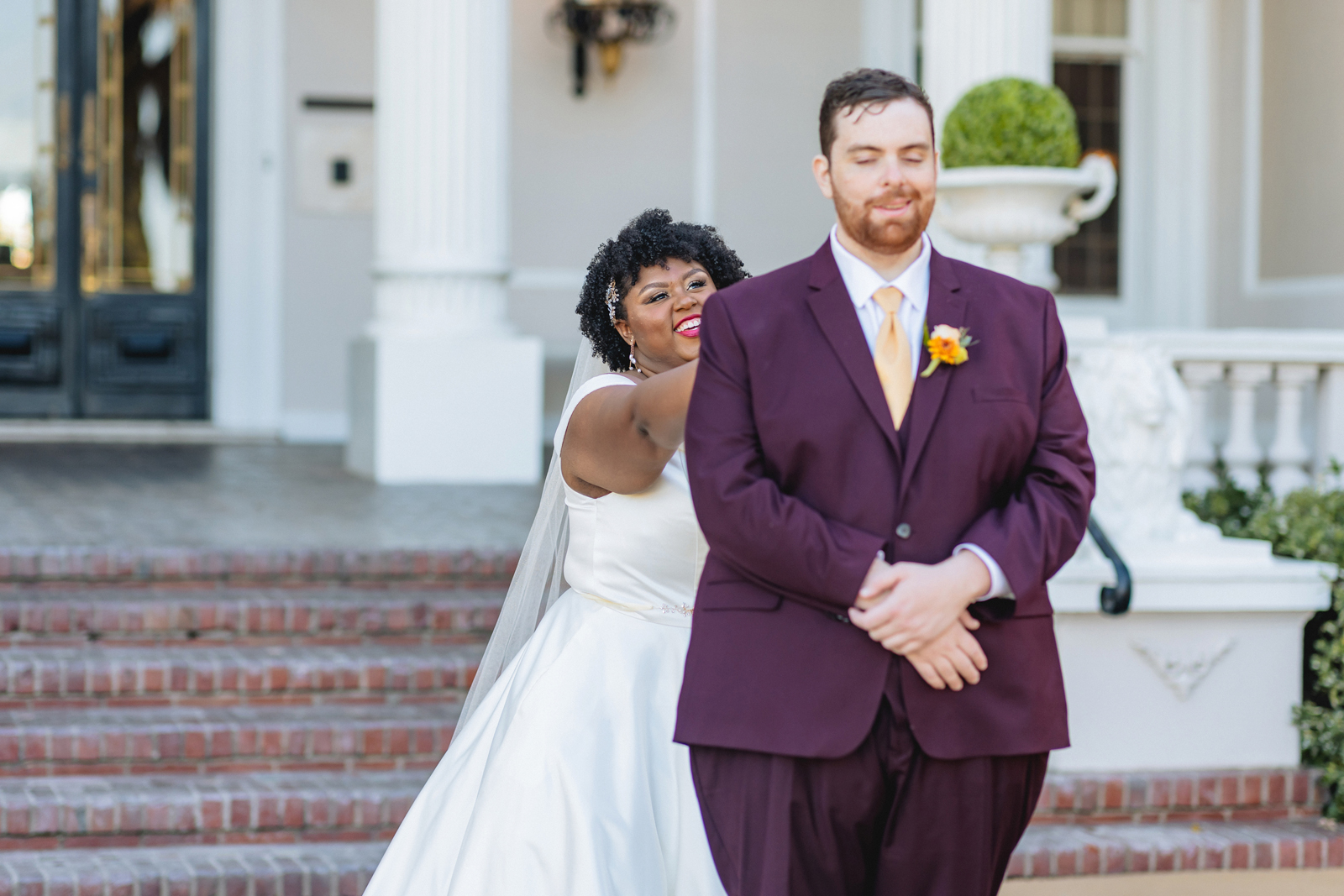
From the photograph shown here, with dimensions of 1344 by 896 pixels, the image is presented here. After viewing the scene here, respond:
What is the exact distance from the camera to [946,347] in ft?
6.34

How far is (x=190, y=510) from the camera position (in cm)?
606

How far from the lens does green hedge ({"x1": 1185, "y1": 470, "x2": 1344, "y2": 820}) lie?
429cm

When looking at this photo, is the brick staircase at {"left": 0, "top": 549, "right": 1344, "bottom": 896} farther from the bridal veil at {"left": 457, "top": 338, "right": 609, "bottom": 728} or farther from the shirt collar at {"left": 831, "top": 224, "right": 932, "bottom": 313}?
the shirt collar at {"left": 831, "top": 224, "right": 932, "bottom": 313}

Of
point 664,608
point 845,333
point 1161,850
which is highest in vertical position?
point 845,333

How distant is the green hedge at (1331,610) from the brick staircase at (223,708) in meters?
2.54

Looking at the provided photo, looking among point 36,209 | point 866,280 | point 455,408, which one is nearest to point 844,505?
point 866,280

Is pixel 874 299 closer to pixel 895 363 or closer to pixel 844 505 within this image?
pixel 895 363

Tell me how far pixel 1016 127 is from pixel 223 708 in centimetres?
319

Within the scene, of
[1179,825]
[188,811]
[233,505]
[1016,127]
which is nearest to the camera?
[188,811]

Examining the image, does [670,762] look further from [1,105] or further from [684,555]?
[1,105]

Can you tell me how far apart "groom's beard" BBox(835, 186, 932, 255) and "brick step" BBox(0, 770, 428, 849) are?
265cm

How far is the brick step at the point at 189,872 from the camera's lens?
3.68 metres

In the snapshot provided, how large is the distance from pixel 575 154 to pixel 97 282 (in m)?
3.17

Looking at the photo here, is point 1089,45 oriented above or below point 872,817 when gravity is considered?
above
